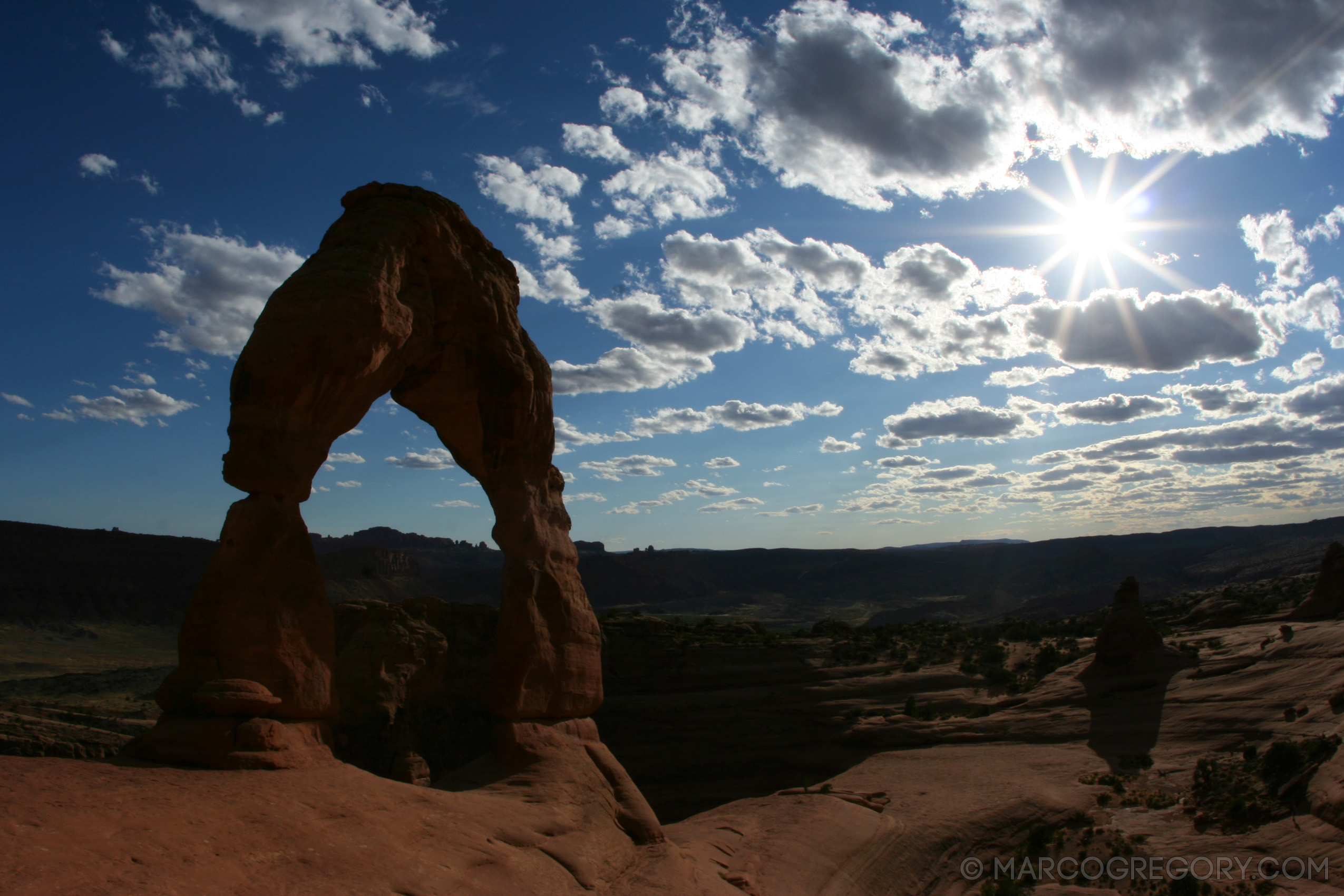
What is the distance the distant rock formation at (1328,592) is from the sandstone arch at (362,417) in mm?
25771

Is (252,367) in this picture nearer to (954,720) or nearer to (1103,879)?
(1103,879)

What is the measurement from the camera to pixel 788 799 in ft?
54.6

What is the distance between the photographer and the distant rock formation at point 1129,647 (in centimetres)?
2305

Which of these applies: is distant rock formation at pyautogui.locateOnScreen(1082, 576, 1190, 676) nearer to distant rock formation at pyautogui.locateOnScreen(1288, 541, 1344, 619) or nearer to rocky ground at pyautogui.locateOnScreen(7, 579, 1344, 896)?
rocky ground at pyautogui.locateOnScreen(7, 579, 1344, 896)

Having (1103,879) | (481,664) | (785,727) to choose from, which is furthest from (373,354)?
(785,727)

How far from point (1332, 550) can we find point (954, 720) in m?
14.7

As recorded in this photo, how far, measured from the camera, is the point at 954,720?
23062 mm

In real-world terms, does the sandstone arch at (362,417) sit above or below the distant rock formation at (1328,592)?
above

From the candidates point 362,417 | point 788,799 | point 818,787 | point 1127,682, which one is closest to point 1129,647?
point 1127,682

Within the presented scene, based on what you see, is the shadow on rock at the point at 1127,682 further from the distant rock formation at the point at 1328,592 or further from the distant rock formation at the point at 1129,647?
the distant rock formation at the point at 1328,592

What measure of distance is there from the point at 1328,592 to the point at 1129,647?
756 cm

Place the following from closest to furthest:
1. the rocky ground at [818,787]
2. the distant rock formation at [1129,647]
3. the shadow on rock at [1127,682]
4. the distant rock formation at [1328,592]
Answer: the rocky ground at [818,787], the shadow on rock at [1127,682], the distant rock formation at [1129,647], the distant rock formation at [1328,592]

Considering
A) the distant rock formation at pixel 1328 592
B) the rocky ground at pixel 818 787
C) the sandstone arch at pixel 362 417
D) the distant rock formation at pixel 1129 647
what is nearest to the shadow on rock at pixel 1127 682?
the distant rock formation at pixel 1129 647

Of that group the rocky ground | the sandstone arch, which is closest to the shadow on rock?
the rocky ground
